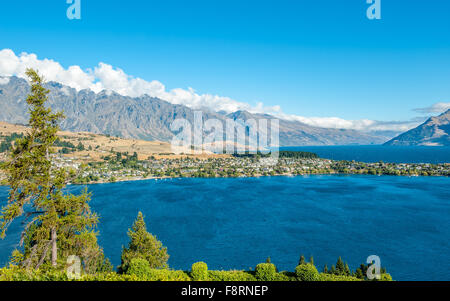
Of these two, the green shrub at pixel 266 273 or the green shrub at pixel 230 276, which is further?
the green shrub at pixel 230 276

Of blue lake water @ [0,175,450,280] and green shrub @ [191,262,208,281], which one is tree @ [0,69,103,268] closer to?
green shrub @ [191,262,208,281]

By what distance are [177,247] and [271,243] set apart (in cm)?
1610

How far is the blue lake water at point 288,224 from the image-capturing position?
39219mm

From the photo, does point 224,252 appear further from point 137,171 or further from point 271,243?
point 137,171

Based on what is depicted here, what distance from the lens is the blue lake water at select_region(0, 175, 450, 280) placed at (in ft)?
129

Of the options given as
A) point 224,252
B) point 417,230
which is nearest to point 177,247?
point 224,252

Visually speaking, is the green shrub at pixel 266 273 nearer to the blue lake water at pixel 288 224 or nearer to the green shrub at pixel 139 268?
the green shrub at pixel 139 268

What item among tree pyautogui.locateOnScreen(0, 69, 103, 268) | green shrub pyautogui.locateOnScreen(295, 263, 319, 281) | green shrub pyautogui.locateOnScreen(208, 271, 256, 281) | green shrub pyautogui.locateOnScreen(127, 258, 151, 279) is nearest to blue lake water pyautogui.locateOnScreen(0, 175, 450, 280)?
green shrub pyautogui.locateOnScreen(208, 271, 256, 281)

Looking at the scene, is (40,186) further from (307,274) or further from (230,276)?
(307,274)

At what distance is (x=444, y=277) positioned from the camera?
3328 cm

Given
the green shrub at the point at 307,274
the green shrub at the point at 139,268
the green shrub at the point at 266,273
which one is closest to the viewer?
the green shrub at the point at 139,268

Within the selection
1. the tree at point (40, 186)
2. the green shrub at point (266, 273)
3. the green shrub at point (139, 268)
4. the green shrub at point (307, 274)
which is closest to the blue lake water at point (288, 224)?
the green shrub at point (307, 274)

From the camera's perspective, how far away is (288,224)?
5409cm

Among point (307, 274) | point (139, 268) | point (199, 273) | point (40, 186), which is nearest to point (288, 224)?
point (307, 274)
